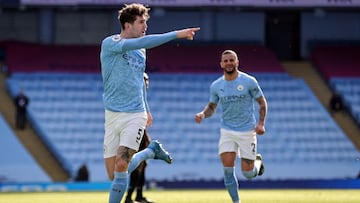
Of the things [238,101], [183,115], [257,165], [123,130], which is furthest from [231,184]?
[183,115]

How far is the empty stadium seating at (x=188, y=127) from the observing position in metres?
34.4

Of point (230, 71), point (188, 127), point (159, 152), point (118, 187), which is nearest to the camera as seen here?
point (118, 187)

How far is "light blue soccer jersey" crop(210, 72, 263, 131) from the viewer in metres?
14.8

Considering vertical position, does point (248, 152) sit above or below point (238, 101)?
below

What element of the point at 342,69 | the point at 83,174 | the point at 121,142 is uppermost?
the point at 121,142

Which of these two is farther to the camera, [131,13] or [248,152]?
[248,152]

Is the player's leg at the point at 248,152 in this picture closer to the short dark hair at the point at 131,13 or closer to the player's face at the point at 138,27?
the player's face at the point at 138,27

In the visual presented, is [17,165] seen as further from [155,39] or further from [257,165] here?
[155,39]

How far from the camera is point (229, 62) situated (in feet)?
47.9

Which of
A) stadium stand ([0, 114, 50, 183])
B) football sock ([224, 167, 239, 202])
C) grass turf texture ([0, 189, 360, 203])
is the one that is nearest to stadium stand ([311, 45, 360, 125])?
stadium stand ([0, 114, 50, 183])

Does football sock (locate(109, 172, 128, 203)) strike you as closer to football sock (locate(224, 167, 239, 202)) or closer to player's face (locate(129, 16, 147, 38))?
player's face (locate(129, 16, 147, 38))

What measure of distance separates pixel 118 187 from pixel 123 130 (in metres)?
0.68

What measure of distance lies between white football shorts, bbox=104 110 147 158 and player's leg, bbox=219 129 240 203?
269cm

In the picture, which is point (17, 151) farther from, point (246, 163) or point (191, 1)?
point (246, 163)
